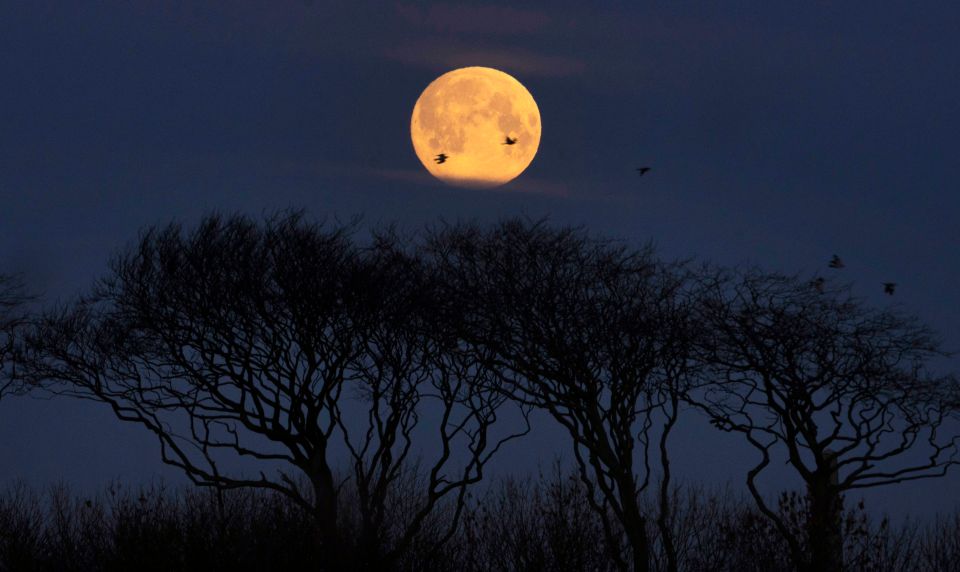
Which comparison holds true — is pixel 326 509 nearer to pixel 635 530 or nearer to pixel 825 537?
pixel 635 530

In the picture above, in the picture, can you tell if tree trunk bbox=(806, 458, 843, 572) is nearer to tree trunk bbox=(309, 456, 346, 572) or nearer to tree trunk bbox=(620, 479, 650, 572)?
Answer: tree trunk bbox=(620, 479, 650, 572)

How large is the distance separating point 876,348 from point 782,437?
3506 mm

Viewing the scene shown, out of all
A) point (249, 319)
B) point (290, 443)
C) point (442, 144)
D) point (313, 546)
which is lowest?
point (313, 546)

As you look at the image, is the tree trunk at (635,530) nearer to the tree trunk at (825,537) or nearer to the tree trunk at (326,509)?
the tree trunk at (825,537)

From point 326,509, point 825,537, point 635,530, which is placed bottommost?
point 825,537

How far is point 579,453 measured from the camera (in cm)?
3412

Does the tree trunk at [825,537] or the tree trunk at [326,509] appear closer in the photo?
the tree trunk at [825,537]

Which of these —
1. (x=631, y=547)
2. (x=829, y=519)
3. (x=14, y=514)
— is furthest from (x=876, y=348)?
(x=14, y=514)

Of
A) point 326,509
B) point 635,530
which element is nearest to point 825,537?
point 635,530

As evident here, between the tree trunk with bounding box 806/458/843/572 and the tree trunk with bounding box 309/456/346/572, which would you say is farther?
the tree trunk with bounding box 309/456/346/572

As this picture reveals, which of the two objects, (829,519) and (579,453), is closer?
(829,519)

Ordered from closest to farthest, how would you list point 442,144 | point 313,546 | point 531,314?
1. point 313,546
2. point 531,314
3. point 442,144

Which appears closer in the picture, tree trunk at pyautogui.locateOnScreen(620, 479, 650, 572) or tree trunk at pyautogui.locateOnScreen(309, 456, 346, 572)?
tree trunk at pyautogui.locateOnScreen(309, 456, 346, 572)

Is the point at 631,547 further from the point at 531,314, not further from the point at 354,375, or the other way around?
the point at 354,375
